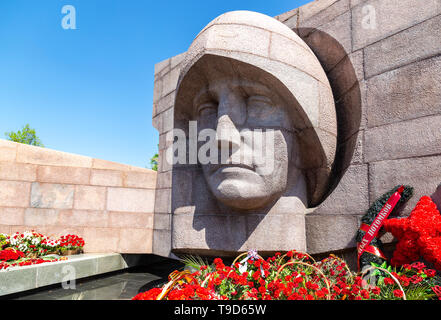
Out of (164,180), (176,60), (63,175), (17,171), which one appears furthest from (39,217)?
(176,60)

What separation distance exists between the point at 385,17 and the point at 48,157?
20.5 ft

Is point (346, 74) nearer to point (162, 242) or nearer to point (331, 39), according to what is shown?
point (331, 39)

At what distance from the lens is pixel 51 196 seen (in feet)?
18.1

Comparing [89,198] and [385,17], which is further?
[89,198]

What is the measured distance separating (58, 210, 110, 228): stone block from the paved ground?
3.31 feet

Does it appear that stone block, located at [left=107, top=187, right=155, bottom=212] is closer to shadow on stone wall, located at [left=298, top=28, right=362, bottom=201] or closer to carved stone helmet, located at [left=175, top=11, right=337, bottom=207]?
carved stone helmet, located at [left=175, top=11, right=337, bottom=207]

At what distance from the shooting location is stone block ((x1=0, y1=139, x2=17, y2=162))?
5.75 m

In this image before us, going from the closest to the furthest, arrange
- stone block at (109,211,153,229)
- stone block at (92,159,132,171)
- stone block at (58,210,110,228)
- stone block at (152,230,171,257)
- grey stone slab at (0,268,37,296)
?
grey stone slab at (0,268,37,296), stone block at (152,230,171,257), stone block at (58,210,110,228), stone block at (109,211,153,229), stone block at (92,159,132,171)

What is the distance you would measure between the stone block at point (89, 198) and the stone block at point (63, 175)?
6.2 inches

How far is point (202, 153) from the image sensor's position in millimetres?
3279

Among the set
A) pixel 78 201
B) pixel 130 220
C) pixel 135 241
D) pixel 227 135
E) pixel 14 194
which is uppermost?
pixel 227 135

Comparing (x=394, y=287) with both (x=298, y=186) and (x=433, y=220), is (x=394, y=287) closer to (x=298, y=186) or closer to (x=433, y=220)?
(x=433, y=220)

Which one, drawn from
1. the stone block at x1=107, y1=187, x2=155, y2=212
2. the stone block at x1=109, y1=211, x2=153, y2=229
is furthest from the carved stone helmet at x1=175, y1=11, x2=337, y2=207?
the stone block at x1=109, y1=211, x2=153, y2=229
